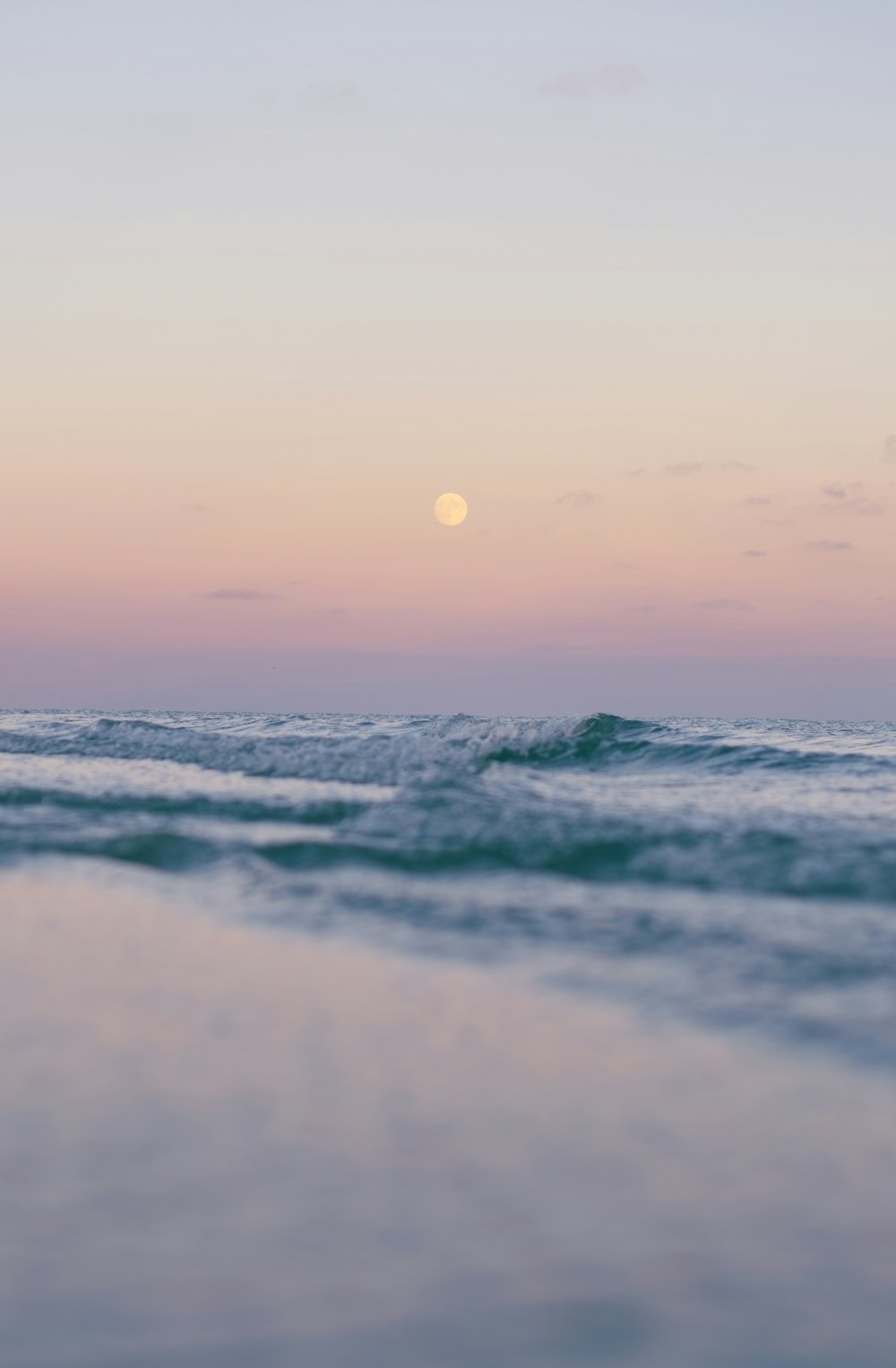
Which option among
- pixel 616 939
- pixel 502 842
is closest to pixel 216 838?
pixel 502 842

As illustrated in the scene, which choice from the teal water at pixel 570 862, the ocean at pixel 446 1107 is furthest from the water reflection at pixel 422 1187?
the teal water at pixel 570 862

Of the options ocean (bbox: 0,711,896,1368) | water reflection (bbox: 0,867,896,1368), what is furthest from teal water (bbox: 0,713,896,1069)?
water reflection (bbox: 0,867,896,1368)

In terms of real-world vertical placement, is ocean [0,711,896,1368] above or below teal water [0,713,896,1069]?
below

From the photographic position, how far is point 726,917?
22.4 ft

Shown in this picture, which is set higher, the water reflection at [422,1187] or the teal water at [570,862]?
the teal water at [570,862]

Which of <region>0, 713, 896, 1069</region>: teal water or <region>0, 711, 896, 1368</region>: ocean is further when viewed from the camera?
<region>0, 713, 896, 1069</region>: teal water

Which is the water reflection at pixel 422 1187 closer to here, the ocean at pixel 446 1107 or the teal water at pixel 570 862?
the ocean at pixel 446 1107

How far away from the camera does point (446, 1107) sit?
3713 mm

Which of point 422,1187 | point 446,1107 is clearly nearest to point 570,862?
point 446,1107

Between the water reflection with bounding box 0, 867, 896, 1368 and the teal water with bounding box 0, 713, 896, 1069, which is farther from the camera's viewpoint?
the teal water with bounding box 0, 713, 896, 1069

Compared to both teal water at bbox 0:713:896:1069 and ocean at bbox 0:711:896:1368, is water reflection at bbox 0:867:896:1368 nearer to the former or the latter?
ocean at bbox 0:711:896:1368

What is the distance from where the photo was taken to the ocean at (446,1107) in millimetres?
2502

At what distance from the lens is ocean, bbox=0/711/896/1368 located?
8.21 feet

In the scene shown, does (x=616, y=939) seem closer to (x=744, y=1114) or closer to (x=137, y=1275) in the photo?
(x=744, y=1114)
